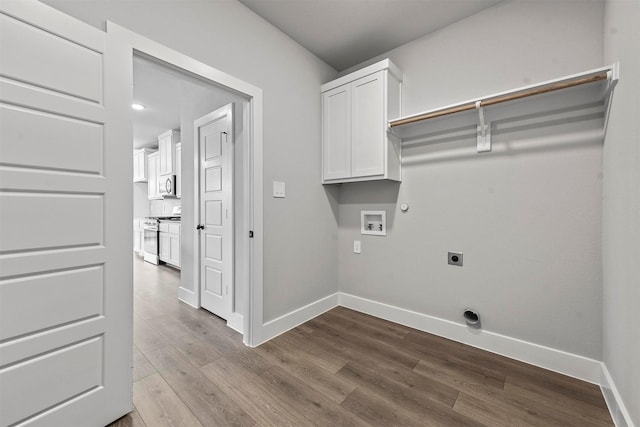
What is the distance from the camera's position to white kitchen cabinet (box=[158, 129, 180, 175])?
518cm

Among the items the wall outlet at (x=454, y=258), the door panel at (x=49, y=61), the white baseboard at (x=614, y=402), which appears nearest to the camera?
the door panel at (x=49, y=61)

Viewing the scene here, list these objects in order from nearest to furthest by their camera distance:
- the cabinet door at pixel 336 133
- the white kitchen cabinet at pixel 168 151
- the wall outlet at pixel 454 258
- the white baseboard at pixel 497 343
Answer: the white baseboard at pixel 497 343 → the wall outlet at pixel 454 258 → the cabinet door at pixel 336 133 → the white kitchen cabinet at pixel 168 151

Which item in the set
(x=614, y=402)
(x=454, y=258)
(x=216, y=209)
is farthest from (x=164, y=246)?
(x=614, y=402)

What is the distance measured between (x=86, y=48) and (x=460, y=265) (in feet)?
9.16

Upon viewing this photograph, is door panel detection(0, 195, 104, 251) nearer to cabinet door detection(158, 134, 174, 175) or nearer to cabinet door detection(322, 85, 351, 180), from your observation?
cabinet door detection(322, 85, 351, 180)

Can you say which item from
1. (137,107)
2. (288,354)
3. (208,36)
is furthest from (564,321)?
(137,107)

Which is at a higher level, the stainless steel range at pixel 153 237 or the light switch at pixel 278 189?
the light switch at pixel 278 189

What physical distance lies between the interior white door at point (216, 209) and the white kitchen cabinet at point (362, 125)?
38.8 inches

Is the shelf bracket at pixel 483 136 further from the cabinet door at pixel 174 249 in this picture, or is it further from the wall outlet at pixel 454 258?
the cabinet door at pixel 174 249

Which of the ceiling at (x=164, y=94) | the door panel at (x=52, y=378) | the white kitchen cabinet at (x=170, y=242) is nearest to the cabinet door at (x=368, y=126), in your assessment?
the ceiling at (x=164, y=94)

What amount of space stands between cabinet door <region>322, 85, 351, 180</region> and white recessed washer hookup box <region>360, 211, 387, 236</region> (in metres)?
0.51

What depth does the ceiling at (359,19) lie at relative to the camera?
1.98 meters

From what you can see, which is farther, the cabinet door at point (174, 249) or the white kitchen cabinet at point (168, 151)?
the white kitchen cabinet at point (168, 151)

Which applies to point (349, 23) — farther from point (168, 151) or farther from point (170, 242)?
point (170, 242)
